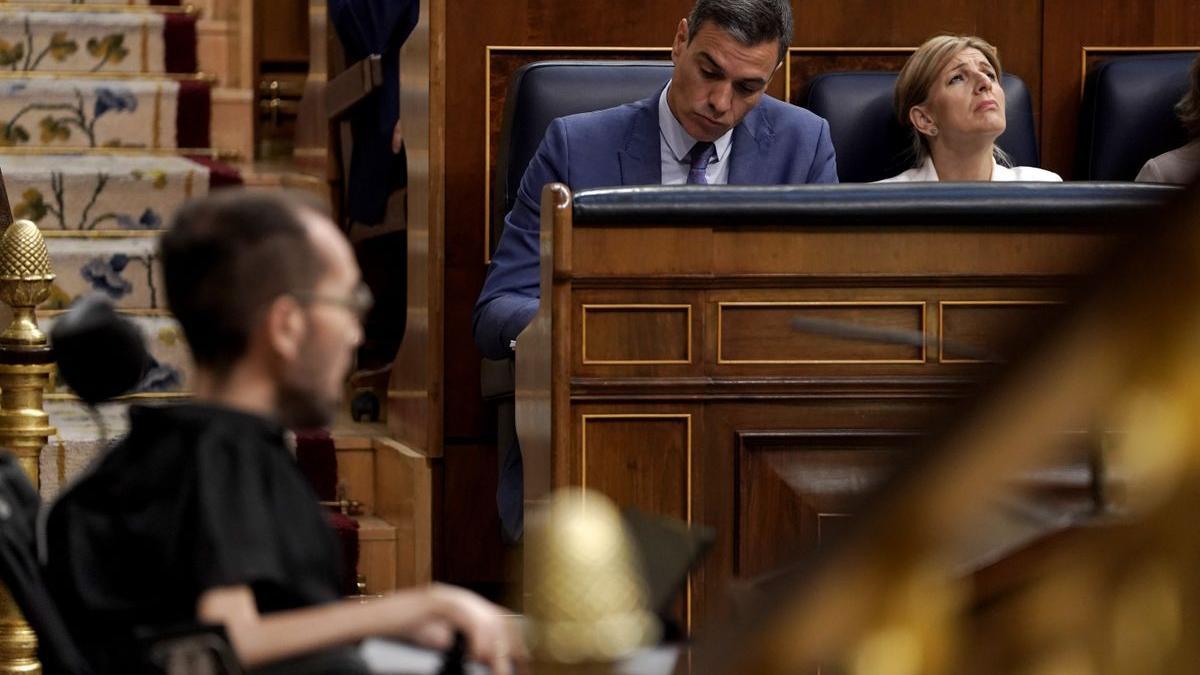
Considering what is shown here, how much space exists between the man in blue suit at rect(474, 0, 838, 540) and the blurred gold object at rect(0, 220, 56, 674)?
2.53 ft

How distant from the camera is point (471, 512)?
3.73 m

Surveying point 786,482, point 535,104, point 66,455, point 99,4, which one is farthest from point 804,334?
point 99,4

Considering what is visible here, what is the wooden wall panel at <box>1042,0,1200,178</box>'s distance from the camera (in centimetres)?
382

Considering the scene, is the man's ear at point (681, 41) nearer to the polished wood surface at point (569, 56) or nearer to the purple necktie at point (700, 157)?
the purple necktie at point (700, 157)

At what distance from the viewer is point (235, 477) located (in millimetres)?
1218

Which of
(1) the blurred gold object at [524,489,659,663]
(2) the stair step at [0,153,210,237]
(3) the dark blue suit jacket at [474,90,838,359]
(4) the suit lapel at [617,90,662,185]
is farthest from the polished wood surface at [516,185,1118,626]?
(2) the stair step at [0,153,210,237]

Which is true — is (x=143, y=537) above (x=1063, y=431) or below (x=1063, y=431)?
below

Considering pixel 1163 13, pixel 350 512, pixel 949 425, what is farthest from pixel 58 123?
pixel 949 425

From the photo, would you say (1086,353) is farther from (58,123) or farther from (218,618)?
(58,123)

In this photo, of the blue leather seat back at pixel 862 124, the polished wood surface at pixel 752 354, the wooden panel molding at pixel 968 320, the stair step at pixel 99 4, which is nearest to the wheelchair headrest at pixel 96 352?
the polished wood surface at pixel 752 354

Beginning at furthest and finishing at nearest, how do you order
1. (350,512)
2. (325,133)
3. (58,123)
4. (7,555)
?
(325,133) → (58,123) → (350,512) → (7,555)

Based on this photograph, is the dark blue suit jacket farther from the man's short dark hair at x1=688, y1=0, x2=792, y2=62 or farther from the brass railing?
the brass railing

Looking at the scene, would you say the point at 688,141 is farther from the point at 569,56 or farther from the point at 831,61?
the point at 831,61

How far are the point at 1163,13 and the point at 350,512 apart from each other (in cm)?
A: 198
